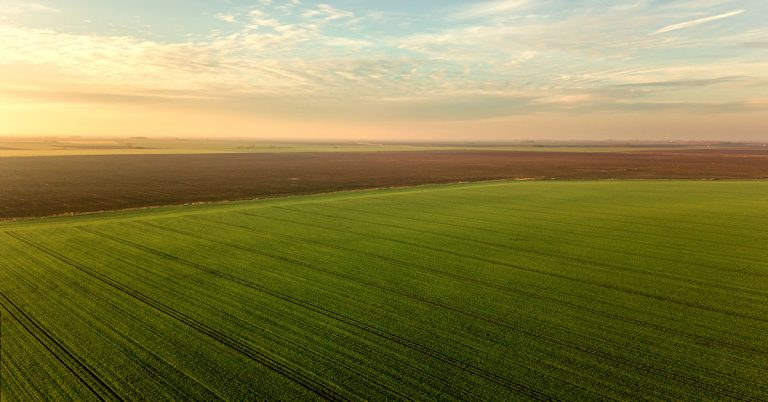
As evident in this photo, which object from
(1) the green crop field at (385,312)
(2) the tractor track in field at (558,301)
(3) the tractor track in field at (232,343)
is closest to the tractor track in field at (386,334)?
(1) the green crop field at (385,312)

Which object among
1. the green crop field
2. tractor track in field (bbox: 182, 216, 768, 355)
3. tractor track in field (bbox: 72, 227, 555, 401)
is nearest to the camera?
tractor track in field (bbox: 72, 227, 555, 401)

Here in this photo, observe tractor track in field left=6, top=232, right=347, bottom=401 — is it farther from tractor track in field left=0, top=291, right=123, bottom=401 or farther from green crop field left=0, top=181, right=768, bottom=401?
tractor track in field left=0, top=291, right=123, bottom=401

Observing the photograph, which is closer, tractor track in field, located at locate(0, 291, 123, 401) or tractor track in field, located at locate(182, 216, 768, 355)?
tractor track in field, located at locate(0, 291, 123, 401)

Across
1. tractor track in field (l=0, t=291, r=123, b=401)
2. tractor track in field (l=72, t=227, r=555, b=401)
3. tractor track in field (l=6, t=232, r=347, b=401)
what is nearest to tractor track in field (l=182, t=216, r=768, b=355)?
tractor track in field (l=72, t=227, r=555, b=401)

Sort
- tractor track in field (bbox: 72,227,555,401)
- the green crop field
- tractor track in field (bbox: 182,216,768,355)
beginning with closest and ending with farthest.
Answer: tractor track in field (bbox: 72,227,555,401)
the green crop field
tractor track in field (bbox: 182,216,768,355)

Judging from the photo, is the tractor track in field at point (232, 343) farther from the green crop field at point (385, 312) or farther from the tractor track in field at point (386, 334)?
the tractor track in field at point (386, 334)

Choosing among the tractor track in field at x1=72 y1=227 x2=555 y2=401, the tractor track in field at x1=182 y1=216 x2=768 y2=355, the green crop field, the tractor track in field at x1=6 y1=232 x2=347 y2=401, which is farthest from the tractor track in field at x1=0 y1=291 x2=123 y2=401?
the tractor track in field at x1=182 y1=216 x2=768 y2=355

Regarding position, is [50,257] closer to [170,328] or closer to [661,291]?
[170,328]

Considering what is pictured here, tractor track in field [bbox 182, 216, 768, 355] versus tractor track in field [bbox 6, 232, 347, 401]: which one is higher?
tractor track in field [bbox 182, 216, 768, 355]

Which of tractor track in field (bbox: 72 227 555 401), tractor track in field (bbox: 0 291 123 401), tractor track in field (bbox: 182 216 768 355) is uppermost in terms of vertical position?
tractor track in field (bbox: 182 216 768 355)

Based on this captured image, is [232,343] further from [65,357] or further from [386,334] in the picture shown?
[386,334]
